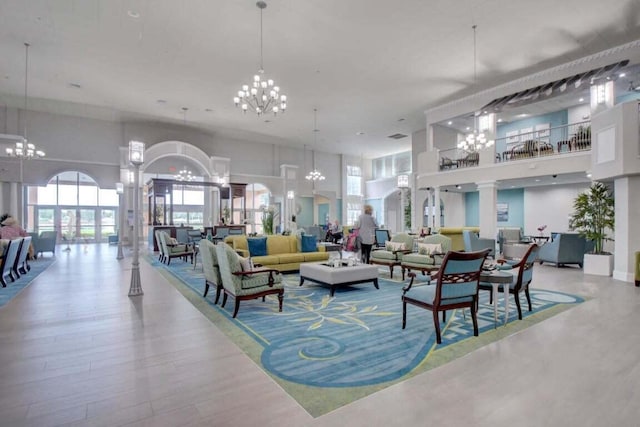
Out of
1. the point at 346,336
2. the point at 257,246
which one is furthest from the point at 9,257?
the point at 346,336

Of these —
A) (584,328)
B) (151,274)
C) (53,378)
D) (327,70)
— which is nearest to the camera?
(53,378)

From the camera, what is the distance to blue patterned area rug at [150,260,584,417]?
253 centimetres

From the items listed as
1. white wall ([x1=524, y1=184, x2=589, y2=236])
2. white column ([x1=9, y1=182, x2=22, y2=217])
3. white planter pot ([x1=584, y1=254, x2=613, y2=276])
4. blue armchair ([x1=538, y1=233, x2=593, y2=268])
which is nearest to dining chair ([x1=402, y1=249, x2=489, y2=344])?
white planter pot ([x1=584, y1=254, x2=613, y2=276])

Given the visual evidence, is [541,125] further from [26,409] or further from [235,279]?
[26,409]

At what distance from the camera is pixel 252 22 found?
669 centimetres

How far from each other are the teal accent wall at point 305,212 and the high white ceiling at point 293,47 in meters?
7.58

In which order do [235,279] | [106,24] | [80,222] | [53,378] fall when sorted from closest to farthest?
[53,378]
[235,279]
[106,24]
[80,222]

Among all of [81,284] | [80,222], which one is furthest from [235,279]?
[80,222]

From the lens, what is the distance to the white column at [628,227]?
21.7 ft

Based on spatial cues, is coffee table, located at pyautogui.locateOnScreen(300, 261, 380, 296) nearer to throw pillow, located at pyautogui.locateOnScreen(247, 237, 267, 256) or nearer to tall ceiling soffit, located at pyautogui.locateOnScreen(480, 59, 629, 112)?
throw pillow, located at pyautogui.locateOnScreen(247, 237, 267, 256)

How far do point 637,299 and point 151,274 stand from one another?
29.8ft

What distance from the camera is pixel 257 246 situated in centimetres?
705

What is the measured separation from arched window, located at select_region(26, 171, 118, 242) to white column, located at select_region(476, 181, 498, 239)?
52.7 feet

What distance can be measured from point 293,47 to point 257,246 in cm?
477
